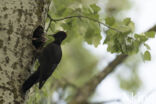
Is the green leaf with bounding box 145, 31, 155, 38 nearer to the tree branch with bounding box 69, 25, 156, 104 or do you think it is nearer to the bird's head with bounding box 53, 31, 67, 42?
the bird's head with bounding box 53, 31, 67, 42

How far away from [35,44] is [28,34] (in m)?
0.20

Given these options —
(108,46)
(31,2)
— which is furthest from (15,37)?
(108,46)

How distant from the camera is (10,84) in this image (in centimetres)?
329

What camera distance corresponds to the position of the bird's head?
4563 mm

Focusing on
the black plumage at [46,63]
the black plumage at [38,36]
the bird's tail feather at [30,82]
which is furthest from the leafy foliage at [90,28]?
the bird's tail feather at [30,82]

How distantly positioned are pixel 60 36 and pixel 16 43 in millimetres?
1239

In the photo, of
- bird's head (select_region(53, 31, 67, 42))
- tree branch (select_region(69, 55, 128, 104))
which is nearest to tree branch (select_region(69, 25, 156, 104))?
tree branch (select_region(69, 55, 128, 104))

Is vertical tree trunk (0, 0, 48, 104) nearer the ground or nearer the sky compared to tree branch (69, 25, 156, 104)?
nearer the ground

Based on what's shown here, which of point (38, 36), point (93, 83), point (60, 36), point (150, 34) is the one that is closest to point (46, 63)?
point (38, 36)

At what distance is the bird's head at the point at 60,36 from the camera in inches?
180

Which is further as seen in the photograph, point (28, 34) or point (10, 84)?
point (28, 34)

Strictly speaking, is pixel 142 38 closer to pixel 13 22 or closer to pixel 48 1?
pixel 48 1

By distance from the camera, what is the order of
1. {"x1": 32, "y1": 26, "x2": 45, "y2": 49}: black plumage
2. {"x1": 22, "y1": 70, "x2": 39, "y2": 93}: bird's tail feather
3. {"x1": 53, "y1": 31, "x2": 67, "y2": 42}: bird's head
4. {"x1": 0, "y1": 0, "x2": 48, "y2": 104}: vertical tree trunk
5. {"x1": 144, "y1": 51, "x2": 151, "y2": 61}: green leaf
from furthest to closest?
{"x1": 53, "y1": 31, "x2": 67, "y2": 42}: bird's head → {"x1": 144, "y1": 51, "x2": 151, "y2": 61}: green leaf → {"x1": 32, "y1": 26, "x2": 45, "y2": 49}: black plumage → {"x1": 22, "y1": 70, "x2": 39, "y2": 93}: bird's tail feather → {"x1": 0, "y1": 0, "x2": 48, "y2": 104}: vertical tree trunk

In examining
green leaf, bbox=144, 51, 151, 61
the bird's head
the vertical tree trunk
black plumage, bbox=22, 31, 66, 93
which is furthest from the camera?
the bird's head
